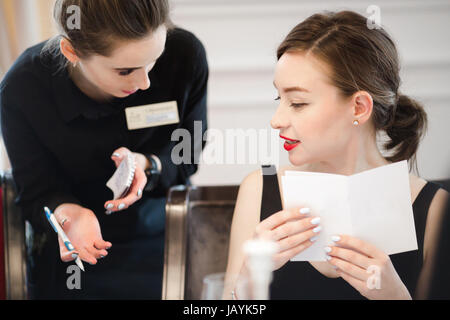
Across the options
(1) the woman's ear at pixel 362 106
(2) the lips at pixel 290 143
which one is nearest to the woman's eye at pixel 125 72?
(2) the lips at pixel 290 143

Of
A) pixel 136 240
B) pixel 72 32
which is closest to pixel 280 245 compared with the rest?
pixel 136 240

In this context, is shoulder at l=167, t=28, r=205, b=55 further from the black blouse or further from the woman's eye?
the woman's eye

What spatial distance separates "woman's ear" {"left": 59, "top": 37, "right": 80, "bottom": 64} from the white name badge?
0.18 m

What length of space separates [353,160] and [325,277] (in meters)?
0.27

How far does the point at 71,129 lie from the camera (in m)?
1.25

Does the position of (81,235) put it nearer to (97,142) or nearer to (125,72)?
(97,142)

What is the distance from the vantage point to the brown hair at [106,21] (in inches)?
40.7

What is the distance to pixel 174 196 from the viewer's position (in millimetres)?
1303

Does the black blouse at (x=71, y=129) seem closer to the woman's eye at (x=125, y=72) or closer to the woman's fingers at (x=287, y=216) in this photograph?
the woman's eye at (x=125, y=72)

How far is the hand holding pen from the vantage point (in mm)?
1103

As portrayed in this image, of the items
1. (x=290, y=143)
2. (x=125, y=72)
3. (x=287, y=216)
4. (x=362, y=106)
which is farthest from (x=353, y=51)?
(x=125, y=72)

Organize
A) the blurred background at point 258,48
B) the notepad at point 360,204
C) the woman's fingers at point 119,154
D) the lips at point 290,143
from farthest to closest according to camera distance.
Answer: the blurred background at point 258,48
the woman's fingers at point 119,154
the lips at point 290,143
the notepad at point 360,204

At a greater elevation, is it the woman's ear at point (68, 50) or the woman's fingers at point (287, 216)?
the woman's ear at point (68, 50)

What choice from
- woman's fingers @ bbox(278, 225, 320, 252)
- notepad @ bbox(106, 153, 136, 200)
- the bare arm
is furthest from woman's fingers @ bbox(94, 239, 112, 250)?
woman's fingers @ bbox(278, 225, 320, 252)
